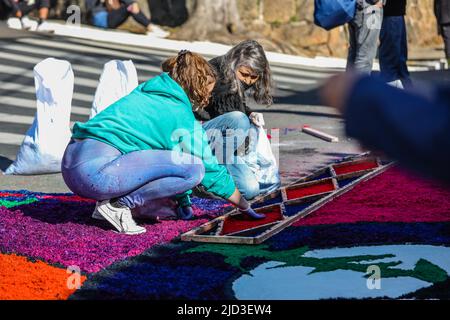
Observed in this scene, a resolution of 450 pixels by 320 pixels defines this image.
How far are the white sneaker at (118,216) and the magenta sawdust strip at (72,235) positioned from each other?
0.05 meters

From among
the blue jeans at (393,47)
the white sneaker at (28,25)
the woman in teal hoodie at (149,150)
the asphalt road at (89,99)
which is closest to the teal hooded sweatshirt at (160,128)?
the woman in teal hoodie at (149,150)

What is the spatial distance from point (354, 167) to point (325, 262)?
2570 millimetres

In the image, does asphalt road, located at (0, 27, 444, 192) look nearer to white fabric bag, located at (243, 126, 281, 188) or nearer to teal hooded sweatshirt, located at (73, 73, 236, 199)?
white fabric bag, located at (243, 126, 281, 188)

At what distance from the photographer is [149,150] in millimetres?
4543

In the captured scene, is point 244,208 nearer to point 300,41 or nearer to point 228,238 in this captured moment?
point 228,238

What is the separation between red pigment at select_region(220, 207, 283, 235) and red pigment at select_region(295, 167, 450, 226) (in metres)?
0.17

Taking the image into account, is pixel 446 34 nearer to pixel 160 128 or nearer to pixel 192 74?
pixel 192 74

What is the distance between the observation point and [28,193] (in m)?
5.80

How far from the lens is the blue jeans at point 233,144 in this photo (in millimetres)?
5609

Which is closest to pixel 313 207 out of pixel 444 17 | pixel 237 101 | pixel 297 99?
pixel 237 101

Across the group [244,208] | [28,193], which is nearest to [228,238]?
[244,208]

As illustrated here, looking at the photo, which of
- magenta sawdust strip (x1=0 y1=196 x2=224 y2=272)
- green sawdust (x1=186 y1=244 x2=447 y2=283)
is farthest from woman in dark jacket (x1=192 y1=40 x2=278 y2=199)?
green sawdust (x1=186 y1=244 x2=447 y2=283)
